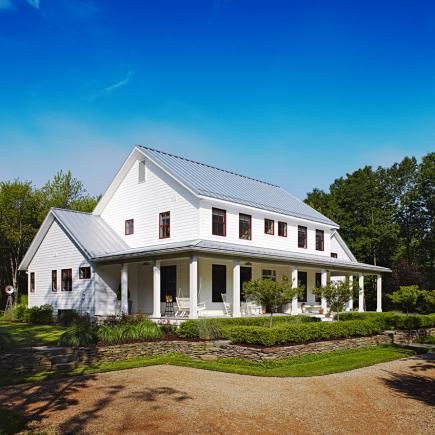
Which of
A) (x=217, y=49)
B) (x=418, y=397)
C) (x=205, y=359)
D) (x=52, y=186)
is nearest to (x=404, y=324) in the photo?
(x=205, y=359)

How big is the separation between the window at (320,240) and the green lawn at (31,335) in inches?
634

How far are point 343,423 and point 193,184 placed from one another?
16.5m

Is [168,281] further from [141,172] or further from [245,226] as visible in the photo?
[141,172]

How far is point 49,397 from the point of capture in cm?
988

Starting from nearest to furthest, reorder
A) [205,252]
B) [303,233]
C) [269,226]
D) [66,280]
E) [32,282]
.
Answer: [205,252] < [66,280] < [269,226] < [32,282] < [303,233]

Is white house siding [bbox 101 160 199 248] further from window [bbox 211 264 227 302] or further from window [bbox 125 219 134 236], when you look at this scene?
window [bbox 211 264 227 302]

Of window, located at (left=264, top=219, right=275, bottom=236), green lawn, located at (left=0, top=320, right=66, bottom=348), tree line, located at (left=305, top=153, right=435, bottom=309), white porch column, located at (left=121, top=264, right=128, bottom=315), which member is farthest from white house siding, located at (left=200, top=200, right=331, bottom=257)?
tree line, located at (left=305, top=153, right=435, bottom=309)

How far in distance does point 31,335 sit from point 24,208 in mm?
23809

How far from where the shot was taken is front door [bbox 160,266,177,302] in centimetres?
2514

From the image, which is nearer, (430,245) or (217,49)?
(217,49)

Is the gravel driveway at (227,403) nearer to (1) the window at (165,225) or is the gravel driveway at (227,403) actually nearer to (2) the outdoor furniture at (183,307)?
(2) the outdoor furniture at (183,307)

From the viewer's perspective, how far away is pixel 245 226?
25766 mm

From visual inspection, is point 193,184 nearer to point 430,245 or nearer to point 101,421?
point 101,421

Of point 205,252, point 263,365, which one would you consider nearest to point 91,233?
point 205,252
